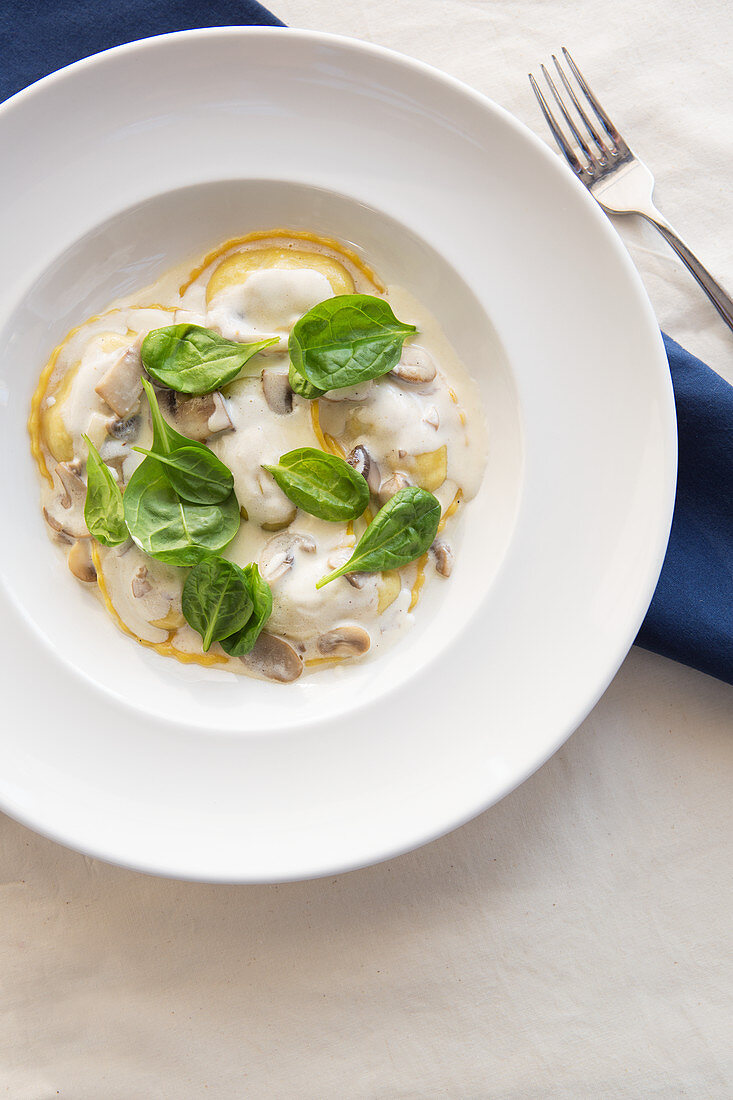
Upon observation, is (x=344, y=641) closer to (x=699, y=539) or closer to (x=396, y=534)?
(x=396, y=534)

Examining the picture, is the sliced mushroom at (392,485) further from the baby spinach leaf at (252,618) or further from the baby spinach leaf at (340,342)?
the baby spinach leaf at (252,618)

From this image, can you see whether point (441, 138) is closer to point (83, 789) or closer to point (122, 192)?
point (122, 192)

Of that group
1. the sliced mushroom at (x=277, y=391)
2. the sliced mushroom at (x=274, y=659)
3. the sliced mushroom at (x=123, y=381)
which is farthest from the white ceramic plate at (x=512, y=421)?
the sliced mushroom at (x=277, y=391)

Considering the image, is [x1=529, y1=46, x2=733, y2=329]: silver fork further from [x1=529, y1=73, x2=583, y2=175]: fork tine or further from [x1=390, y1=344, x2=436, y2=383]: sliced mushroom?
[x1=390, y1=344, x2=436, y2=383]: sliced mushroom

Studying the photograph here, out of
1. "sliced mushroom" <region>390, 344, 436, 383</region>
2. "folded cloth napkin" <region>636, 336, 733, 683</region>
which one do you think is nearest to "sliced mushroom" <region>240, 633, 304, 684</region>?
"sliced mushroom" <region>390, 344, 436, 383</region>

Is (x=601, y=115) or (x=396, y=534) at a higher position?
(x=601, y=115)

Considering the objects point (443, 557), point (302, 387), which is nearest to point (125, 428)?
point (302, 387)
